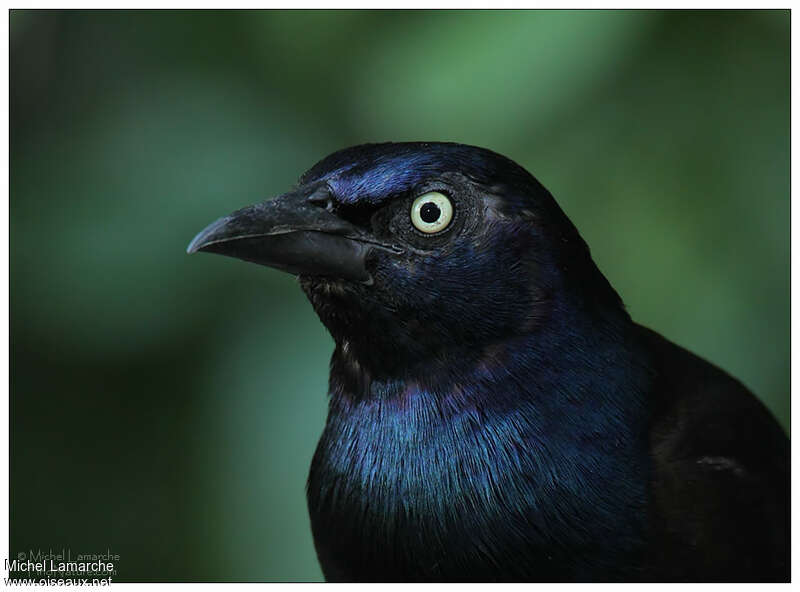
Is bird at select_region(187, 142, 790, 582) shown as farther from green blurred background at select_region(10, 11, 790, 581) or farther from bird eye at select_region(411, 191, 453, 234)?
green blurred background at select_region(10, 11, 790, 581)

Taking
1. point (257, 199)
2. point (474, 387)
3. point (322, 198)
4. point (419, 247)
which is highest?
point (257, 199)

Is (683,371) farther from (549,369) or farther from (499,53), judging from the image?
(499,53)

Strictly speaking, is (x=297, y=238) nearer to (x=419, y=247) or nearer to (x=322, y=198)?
(x=322, y=198)

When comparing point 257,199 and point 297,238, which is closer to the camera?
point 297,238

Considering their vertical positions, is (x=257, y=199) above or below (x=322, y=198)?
above

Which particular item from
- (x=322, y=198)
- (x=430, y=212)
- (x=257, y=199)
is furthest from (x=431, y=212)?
(x=257, y=199)

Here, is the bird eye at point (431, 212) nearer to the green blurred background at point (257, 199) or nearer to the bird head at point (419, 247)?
the bird head at point (419, 247)

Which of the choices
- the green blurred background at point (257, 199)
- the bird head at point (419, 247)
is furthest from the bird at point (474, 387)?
the green blurred background at point (257, 199)
